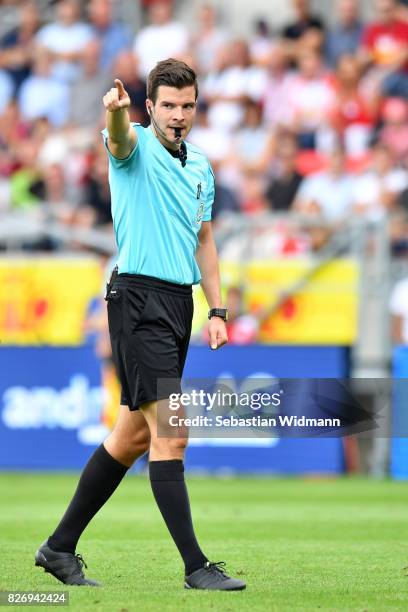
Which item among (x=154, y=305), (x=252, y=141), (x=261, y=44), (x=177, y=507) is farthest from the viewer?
(x=261, y=44)

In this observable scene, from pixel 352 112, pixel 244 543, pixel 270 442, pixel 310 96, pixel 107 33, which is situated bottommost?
pixel 270 442

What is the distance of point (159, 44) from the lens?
21406mm

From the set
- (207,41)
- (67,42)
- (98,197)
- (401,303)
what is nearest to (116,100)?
(401,303)

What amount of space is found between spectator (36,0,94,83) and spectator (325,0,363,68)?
368cm

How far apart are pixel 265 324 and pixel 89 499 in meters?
10.3

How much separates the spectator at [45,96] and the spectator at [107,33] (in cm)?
77

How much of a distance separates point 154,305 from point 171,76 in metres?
1.05

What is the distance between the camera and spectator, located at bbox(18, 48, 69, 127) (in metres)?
21.6

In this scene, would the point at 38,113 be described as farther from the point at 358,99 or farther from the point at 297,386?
the point at 297,386

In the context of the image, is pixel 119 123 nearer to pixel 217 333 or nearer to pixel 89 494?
pixel 217 333

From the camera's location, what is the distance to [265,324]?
1719 centimetres

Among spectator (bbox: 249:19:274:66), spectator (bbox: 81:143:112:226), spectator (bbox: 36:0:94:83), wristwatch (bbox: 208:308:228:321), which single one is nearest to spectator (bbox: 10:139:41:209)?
spectator (bbox: 81:143:112:226)

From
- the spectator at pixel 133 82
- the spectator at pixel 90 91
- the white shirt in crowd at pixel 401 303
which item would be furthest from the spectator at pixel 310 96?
the white shirt in crowd at pixel 401 303

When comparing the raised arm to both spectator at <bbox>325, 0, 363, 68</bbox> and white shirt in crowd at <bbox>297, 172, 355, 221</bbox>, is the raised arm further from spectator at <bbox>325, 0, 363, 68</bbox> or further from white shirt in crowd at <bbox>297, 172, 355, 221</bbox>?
spectator at <bbox>325, 0, 363, 68</bbox>
